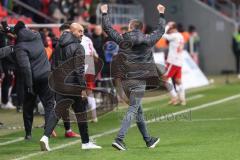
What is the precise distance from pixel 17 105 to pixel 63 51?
6919 millimetres

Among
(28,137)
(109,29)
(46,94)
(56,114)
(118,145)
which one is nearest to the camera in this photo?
(118,145)

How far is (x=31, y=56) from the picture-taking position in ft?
46.8

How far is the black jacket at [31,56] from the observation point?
555 inches

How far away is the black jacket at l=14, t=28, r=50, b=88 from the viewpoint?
14.1m

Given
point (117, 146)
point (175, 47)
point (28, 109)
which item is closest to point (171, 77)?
point (175, 47)

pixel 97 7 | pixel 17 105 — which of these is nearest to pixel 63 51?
pixel 17 105

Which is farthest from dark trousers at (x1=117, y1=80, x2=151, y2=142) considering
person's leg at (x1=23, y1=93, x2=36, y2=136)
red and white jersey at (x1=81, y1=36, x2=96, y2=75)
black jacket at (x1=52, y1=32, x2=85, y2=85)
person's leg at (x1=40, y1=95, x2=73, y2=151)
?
red and white jersey at (x1=81, y1=36, x2=96, y2=75)

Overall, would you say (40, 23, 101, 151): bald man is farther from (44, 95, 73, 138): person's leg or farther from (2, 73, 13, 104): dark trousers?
(2, 73, 13, 104): dark trousers

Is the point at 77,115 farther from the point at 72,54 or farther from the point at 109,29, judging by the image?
the point at 109,29

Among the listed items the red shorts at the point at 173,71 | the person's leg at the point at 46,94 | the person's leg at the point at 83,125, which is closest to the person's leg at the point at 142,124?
the person's leg at the point at 83,125

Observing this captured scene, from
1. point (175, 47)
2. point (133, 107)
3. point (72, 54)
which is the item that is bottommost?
point (133, 107)

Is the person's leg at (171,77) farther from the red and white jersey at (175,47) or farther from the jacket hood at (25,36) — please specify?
the jacket hood at (25,36)

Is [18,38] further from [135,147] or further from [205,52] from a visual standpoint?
[205,52]

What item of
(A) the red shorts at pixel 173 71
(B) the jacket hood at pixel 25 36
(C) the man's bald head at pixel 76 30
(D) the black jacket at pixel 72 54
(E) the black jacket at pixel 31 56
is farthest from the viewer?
(A) the red shorts at pixel 173 71
